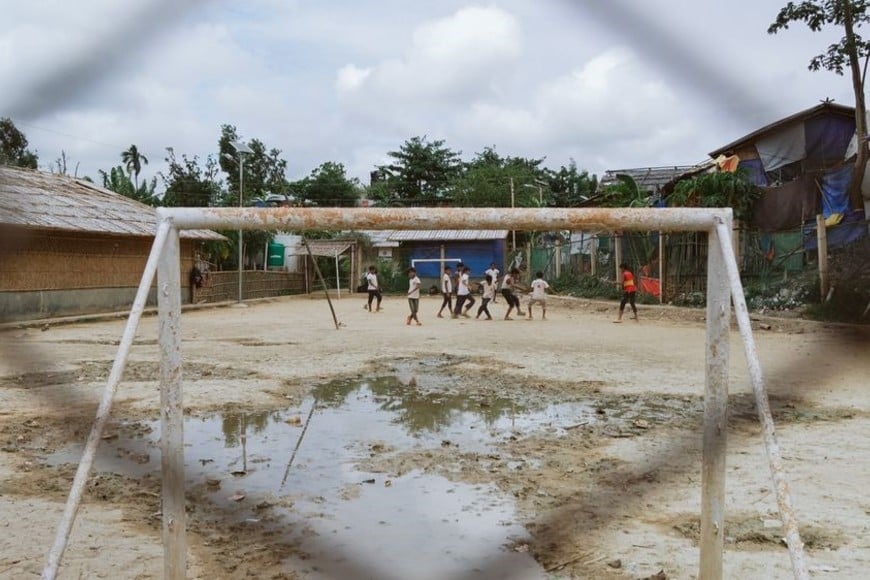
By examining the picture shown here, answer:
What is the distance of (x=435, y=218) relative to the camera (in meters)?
A: 1.56

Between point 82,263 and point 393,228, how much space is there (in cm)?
1285

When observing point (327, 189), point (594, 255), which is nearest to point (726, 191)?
point (327, 189)

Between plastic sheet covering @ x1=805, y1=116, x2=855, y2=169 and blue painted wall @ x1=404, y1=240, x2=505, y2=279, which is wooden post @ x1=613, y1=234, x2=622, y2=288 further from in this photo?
plastic sheet covering @ x1=805, y1=116, x2=855, y2=169

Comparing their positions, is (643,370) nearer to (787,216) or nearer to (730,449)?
(730,449)

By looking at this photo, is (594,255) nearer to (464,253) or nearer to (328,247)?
(464,253)

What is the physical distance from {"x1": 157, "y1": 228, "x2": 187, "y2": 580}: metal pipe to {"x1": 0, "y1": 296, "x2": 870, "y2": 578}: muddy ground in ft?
0.71

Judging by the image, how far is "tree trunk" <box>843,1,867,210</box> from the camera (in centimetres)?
84

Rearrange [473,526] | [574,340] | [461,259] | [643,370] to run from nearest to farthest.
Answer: [473,526] → [643,370] → [574,340] → [461,259]

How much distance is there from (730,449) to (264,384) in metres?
3.86

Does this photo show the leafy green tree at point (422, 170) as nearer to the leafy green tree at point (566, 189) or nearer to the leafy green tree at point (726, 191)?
the leafy green tree at point (726, 191)

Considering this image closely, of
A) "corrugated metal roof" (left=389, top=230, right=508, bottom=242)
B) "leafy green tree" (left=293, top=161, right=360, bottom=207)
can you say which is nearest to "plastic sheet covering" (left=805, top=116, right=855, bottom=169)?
"leafy green tree" (left=293, top=161, right=360, bottom=207)

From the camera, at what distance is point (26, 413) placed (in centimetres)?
512

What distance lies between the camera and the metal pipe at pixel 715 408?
5.28ft

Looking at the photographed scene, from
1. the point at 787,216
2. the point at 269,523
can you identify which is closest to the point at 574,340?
the point at 269,523
